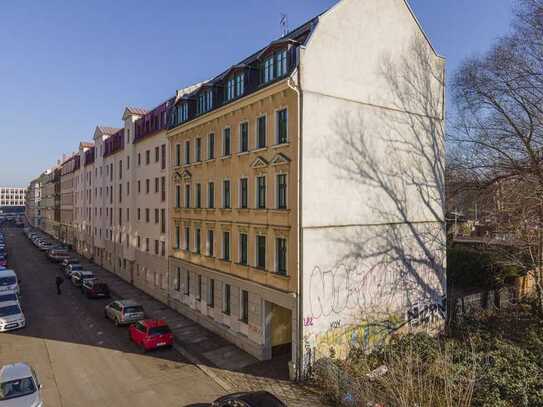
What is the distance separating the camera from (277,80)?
1766 centimetres

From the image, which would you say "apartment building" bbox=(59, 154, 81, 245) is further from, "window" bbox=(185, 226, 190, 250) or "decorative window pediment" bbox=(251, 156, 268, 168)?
"decorative window pediment" bbox=(251, 156, 268, 168)

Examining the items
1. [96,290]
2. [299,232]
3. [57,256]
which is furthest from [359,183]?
[57,256]

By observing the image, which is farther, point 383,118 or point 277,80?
point 383,118

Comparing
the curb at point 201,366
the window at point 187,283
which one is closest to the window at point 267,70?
the curb at point 201,366

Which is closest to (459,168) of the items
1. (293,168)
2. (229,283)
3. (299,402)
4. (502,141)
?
(502,141)

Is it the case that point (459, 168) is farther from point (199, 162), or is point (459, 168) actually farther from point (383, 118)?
point (199, 162)

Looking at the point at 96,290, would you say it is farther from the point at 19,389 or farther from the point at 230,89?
the point at 230,89

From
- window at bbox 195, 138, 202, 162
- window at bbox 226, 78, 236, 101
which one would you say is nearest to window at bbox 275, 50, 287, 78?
window at bbox 226, 78, 236, 101

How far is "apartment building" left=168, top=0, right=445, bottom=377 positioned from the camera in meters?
17.0

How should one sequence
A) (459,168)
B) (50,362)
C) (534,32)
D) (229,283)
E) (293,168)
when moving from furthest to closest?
(459,168)
(229,283)
(534,32)
(50,362)
(293,168)

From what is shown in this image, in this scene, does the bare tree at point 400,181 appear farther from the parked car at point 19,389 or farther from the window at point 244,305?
the parked car at point 19,389

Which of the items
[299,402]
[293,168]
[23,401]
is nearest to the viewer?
[23,401]

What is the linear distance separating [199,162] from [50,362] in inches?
537

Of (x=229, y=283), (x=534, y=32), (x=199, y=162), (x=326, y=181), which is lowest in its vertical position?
(x=229, y=283)
